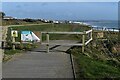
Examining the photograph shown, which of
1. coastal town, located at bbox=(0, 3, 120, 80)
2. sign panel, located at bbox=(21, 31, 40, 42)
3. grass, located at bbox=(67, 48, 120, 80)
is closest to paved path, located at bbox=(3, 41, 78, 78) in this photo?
coastal town, located at bbox=(0, 3, 120, 80)

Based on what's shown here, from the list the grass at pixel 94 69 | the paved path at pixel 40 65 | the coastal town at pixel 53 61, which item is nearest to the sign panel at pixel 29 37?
the coastal town at pixel 53 61

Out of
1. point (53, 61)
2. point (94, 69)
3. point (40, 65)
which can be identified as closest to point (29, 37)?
point (53, 61)

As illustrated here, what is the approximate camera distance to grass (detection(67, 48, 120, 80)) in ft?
42.2

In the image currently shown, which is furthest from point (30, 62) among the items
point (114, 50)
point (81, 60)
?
point (114, 50)

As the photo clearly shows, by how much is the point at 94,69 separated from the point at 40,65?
80.8 inches

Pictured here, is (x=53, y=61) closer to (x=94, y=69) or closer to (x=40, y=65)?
(x=40, y=65)

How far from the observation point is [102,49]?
2120cm

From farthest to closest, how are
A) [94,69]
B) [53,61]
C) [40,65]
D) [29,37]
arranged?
[29,37] < [53,61] < [40,65] < [94,69]

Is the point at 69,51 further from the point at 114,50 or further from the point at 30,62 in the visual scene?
the point at 114,50

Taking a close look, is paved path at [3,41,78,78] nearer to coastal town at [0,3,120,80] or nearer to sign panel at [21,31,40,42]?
coastal town at [0,3,120,80]

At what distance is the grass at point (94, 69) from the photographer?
42.2 ft

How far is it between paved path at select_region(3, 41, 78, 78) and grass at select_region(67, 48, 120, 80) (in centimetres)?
37

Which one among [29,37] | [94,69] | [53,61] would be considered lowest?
[94,69]

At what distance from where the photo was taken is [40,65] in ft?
48.6
